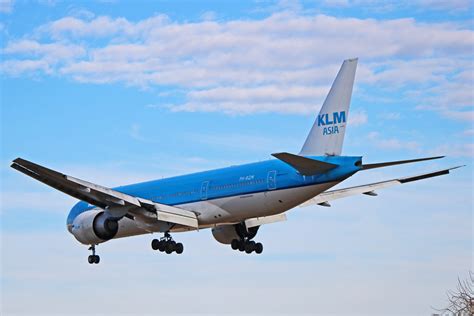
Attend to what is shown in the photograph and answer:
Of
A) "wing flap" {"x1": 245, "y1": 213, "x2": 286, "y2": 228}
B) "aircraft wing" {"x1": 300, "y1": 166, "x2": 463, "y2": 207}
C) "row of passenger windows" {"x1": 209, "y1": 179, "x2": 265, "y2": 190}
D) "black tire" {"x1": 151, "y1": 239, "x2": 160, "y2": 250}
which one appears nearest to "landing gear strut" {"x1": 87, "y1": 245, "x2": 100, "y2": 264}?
"black tire" {"x1": 151, "y1": 239, "x2": 160, "y2": 250}

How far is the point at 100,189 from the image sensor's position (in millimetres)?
52906

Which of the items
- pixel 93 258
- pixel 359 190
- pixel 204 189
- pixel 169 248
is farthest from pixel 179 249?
pixel 359 190

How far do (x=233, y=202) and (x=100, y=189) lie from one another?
23.9ft

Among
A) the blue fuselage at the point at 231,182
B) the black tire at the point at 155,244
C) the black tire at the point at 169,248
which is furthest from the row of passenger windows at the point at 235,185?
the black tire at the point at 155,244

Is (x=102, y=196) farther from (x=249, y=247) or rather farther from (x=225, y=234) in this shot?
(x=249, y=247)

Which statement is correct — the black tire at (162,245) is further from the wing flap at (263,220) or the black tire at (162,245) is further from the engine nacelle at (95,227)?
the wing flap at (263,220)

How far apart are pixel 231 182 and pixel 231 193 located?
72 cm

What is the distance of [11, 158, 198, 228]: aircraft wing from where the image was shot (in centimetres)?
5003

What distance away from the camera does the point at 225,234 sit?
194 feet

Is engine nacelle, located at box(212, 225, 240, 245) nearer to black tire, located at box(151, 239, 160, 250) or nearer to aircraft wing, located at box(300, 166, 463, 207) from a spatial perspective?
black tire, located at box(151, 239, 160, 250)

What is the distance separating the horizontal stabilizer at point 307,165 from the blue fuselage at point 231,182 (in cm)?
32

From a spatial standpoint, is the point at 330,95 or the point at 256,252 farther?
the point at 256,252

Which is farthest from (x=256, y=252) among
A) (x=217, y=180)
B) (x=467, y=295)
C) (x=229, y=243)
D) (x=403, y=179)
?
(x=467, y=295)

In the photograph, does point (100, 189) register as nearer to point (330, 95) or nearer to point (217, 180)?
point (217, 180)
